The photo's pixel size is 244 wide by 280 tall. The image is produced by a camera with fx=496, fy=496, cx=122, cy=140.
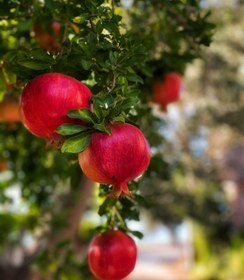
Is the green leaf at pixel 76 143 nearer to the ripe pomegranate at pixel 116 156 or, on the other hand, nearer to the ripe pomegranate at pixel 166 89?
the ripe pomegranate at pixel 116 156

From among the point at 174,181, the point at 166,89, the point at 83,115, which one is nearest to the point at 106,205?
the point at 83,115

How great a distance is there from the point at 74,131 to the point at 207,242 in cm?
1354

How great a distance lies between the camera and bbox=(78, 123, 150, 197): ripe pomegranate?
3.87 feet

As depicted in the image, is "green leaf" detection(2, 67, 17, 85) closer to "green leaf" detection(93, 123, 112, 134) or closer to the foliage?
the foliage

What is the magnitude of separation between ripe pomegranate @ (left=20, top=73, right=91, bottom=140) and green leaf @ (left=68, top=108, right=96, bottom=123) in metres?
0.03

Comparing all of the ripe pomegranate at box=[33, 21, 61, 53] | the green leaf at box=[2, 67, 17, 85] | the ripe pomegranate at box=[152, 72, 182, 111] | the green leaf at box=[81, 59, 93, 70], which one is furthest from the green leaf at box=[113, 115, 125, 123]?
the ripe pomegranate at box=[152, 72, 182, 111]

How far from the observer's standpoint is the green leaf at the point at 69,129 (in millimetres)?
1214

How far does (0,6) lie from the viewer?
1956mm

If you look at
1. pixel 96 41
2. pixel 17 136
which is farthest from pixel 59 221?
pixel 96 41

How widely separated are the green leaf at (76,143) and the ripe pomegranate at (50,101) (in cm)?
5

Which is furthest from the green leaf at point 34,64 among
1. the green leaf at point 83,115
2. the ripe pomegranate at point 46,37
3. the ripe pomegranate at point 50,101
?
the ripe pomegranate at point 46,37

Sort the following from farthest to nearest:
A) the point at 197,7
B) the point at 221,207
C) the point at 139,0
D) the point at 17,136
→ the point at 221,207
the point at 17,136
the point at 139,0
the point at 197,7

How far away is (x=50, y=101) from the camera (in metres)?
1.23

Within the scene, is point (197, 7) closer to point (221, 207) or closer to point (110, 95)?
point (110, 95)
